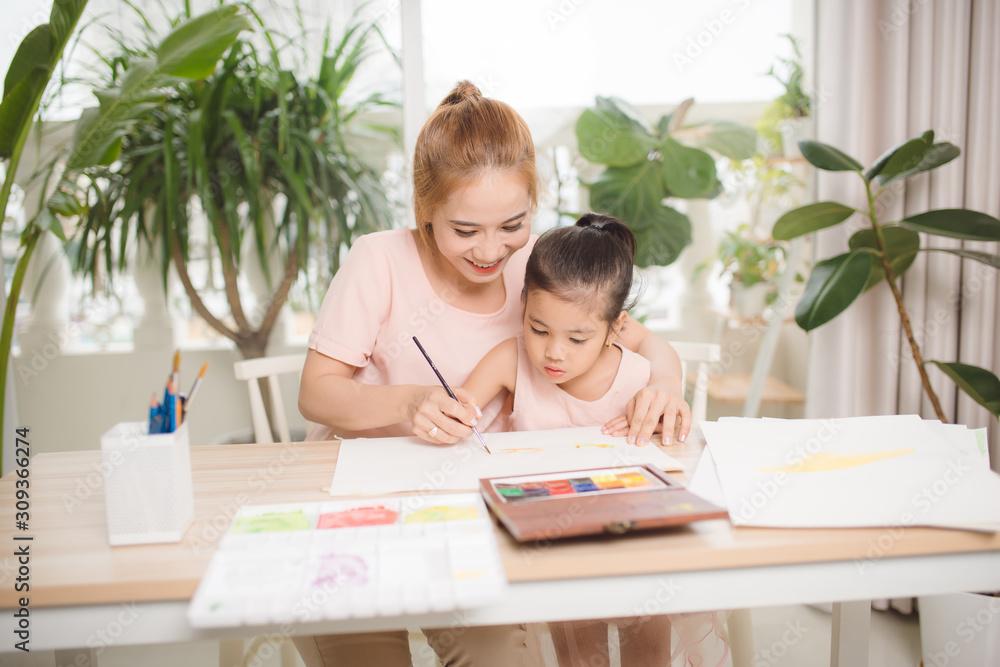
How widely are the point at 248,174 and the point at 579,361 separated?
1.42m

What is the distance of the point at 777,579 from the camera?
2.31 ft

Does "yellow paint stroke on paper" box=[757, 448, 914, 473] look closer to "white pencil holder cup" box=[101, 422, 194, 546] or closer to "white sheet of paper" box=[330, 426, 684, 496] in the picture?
"white sheet of paper" box=[330, 426, 684, 496]

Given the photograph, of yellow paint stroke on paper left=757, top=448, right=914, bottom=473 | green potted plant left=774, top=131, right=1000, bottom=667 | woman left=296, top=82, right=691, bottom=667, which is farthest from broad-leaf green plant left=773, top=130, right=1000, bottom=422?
yellow paint stroke on paper left=757, top=448, right=914, bottom=473

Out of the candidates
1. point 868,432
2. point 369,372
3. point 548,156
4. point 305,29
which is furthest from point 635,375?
point 305,29

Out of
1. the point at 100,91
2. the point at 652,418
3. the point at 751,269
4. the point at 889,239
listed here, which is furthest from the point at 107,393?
the point at 889,239

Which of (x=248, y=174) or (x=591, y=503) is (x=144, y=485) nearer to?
(x=591, y=503)

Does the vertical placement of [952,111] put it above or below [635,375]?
above

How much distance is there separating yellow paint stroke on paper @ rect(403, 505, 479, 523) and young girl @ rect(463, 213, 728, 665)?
448 mm

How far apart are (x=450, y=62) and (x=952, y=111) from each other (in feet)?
5.11

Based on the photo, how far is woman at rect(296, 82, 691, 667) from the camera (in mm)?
1058

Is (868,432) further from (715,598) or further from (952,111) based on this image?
(952,111)

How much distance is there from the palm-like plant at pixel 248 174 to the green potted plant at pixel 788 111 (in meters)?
1.38

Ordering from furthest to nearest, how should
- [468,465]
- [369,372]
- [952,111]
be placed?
[952,111]
[369,372]
[468,465]

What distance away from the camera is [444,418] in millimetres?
1054
